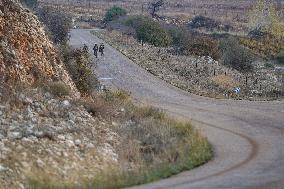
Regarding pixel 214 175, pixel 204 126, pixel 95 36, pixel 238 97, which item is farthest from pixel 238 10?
pixel 214 175

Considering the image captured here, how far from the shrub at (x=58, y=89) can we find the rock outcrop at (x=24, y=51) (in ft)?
2.29

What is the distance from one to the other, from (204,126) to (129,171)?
9.59 meters

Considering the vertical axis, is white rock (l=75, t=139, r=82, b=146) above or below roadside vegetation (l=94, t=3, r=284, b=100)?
above

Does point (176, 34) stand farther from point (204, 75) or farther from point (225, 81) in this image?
point (225, 81)

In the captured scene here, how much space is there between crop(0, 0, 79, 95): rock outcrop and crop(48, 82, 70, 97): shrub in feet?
2.29

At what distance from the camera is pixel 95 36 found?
6900 centimetres

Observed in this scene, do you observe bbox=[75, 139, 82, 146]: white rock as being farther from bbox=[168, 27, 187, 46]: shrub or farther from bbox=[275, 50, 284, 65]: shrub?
bbox=[275, 50, 284, 65]: shrub

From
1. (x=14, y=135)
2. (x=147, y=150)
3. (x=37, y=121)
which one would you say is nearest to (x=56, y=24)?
(x=37, y=121)

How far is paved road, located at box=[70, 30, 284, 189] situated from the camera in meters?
15.8

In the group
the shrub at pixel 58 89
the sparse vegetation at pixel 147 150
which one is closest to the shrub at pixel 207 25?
the sparse vegetation at pixel 147 150

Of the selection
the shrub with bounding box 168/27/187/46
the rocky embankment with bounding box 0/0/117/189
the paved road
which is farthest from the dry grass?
the rocky embankment with bounding box 0/0/117/189

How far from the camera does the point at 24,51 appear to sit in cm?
2214

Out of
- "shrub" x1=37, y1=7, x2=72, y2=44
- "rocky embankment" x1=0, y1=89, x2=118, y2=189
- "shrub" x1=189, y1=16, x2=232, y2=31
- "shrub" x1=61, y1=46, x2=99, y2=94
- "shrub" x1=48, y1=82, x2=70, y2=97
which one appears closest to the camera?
"rocky embankment" x1=0, y1=89, x2=118, y2=189

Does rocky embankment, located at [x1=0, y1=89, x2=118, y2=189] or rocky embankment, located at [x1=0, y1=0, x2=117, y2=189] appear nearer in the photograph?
rocky embankment, located at [x1=0, y1=89, x2=118, y2=189]
